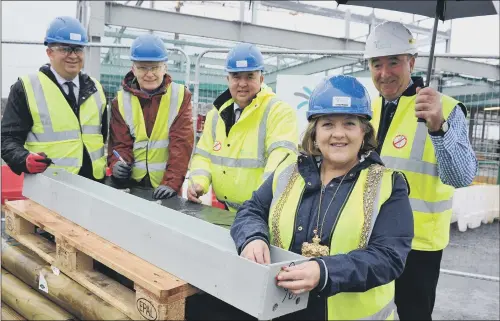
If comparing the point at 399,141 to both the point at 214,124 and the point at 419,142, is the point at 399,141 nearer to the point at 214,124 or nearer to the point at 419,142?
the point at 419,142

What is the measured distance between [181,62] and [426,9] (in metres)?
3.91

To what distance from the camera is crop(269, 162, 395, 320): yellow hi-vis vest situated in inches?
68.8

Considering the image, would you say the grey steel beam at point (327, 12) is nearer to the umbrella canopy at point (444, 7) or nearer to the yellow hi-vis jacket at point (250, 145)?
the umbrella canopy at point (444, 7)

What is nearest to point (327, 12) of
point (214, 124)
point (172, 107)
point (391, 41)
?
point (172, 107)

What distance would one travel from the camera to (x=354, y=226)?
68.7 inches

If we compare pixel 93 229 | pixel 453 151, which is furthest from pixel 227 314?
pixel 453 151

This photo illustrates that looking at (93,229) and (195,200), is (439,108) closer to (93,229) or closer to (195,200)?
(195,200)

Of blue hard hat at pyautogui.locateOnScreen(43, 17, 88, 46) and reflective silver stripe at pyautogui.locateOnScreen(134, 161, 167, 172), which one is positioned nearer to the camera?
blue hard hat at pyautogui.locateOnScreen(43, 17, 88, 46)

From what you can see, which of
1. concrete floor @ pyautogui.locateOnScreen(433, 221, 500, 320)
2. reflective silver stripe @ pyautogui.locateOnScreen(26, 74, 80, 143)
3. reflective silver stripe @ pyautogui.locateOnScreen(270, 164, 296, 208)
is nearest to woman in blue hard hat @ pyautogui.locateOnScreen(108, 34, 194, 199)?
reflective silver stripe @ pyautogui.locateOnScreen(26, 74, 80, 143)

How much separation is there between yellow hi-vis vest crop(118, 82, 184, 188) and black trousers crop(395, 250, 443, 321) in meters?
1.92

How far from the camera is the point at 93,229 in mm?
2641

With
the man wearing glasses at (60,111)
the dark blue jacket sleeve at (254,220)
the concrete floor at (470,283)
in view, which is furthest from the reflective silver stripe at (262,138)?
the concrete floor at (470,283)

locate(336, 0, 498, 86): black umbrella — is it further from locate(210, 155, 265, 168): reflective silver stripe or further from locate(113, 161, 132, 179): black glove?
locate(113, 161, 132, 179): black glove

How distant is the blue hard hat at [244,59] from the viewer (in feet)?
9.77
